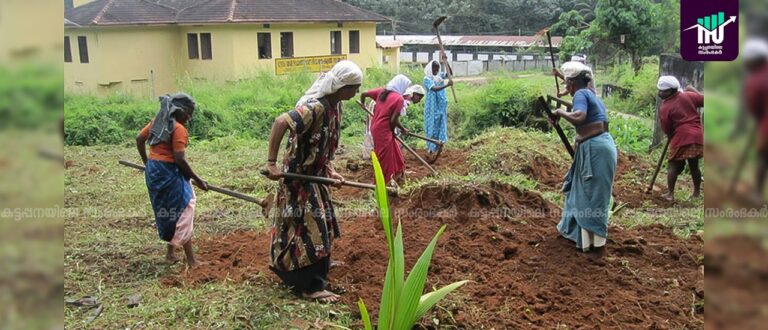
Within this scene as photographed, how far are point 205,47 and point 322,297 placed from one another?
17862 mm

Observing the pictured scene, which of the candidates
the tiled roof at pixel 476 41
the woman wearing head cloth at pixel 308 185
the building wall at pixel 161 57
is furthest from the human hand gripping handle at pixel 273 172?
the tiled roof at pixel 476 41

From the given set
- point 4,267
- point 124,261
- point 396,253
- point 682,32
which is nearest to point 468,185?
point 396,253

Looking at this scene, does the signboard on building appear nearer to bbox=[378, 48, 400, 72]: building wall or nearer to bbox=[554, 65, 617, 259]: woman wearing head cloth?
bbox=[378, 48, 400, 72]: building wall

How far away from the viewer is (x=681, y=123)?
256 inches

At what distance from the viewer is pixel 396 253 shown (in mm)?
→ 3055

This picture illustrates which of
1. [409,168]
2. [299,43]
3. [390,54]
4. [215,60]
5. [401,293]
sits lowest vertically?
[409,168]

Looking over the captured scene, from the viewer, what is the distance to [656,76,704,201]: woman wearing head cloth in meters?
6.43

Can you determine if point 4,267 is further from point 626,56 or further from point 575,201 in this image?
point 626,56

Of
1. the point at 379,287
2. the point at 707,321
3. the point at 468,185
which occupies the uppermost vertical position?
the point at 707,321

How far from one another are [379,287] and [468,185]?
169 cm

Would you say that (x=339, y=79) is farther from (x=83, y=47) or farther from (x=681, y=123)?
(x=83, y=47)

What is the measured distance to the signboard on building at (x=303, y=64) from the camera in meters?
19.8

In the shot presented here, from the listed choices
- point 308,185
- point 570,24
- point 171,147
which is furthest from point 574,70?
point 570,24

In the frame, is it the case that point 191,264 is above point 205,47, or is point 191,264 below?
below
